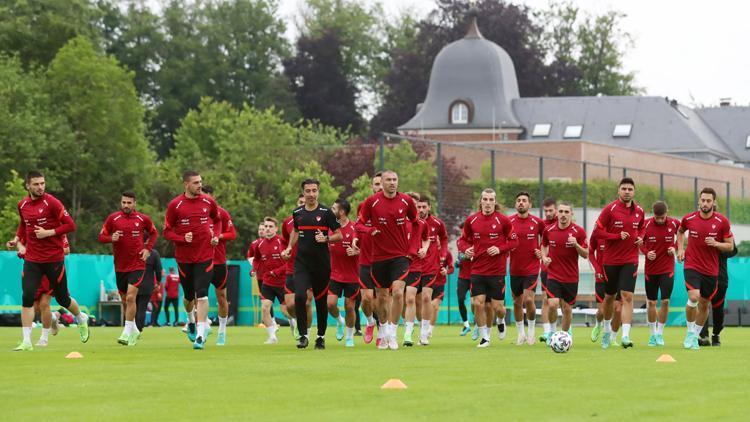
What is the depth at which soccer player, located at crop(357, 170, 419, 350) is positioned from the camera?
2044 centimetres

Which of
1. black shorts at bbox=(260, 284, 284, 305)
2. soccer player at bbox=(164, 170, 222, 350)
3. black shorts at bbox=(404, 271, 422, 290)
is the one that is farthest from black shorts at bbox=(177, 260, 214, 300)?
black shorts at bbox=(260, 284, 284, 305)

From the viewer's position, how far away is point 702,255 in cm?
2142

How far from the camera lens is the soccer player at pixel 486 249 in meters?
22.2

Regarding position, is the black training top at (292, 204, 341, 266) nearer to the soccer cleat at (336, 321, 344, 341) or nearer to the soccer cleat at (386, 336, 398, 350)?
the soccer cleat at (386, 336, 398, 350)

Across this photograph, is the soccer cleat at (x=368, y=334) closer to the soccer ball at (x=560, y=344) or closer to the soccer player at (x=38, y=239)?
the soccer ball at (x=560, y=344)

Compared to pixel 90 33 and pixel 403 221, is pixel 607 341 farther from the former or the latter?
pixel 90 33

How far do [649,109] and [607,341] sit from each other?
93.1 m

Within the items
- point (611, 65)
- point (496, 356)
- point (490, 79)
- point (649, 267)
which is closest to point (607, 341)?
point (649, 267)

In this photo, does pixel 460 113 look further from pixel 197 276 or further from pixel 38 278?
pixel 38 278

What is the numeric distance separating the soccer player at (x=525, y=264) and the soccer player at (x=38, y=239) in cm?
679

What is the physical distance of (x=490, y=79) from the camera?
356 ft

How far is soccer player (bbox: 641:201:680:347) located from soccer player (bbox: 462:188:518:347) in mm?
2064

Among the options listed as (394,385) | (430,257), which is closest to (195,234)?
(430,257)

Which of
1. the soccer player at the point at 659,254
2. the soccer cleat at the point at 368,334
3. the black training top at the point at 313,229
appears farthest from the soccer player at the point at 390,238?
the soccer player at the point at 659,254
